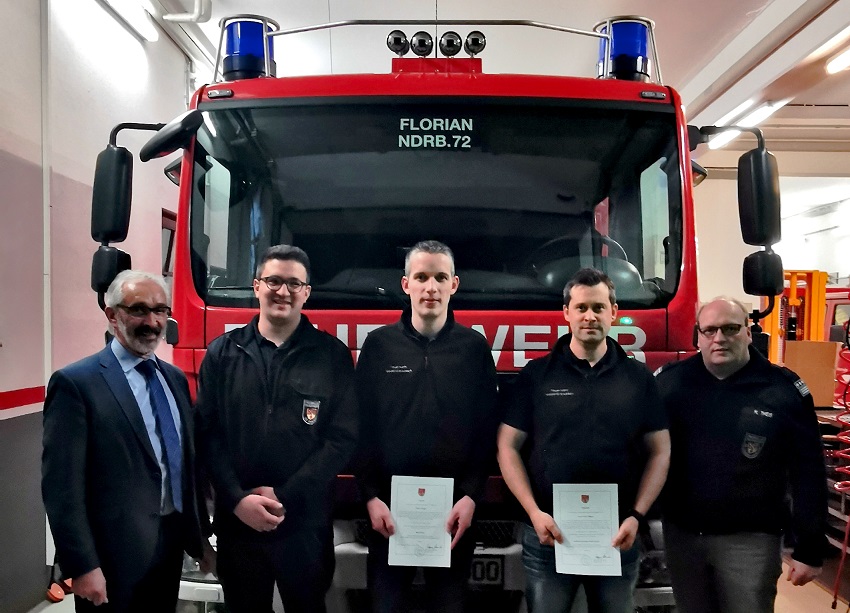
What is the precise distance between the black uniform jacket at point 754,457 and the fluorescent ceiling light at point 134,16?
461 centimetres

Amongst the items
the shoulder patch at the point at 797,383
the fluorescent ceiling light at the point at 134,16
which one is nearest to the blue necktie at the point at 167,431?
the shoulder patch at the point at 797,383

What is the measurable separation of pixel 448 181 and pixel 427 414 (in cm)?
98

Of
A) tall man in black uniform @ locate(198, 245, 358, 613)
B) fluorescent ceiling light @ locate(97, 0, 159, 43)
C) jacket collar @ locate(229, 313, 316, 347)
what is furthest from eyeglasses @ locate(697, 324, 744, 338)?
fluorescent ceiling light @ locate(97, 0, 159, 43)

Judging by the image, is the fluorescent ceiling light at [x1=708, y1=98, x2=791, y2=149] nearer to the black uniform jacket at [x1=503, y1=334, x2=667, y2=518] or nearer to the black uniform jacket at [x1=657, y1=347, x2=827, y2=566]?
the black uniform jacket at [x1=657, y1=347, x2=827, y2=566]

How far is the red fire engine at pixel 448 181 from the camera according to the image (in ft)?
7.79

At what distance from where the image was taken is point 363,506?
1.92 m

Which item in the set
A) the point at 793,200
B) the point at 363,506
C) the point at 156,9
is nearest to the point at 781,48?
the point at 156,9

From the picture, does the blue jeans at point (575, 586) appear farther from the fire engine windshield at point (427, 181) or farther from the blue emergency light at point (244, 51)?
the blue emergency light at point (244, 51)

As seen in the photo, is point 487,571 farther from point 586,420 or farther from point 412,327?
point 412,327

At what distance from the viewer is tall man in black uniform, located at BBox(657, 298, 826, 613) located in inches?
74.2

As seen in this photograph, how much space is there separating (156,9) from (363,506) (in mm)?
4836

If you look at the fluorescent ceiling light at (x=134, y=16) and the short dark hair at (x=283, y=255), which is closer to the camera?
the short dark hair at (x=283, y=255)

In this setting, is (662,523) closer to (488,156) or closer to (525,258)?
(525,258)

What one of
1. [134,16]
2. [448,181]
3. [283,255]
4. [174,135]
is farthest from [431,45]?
[134,16]
